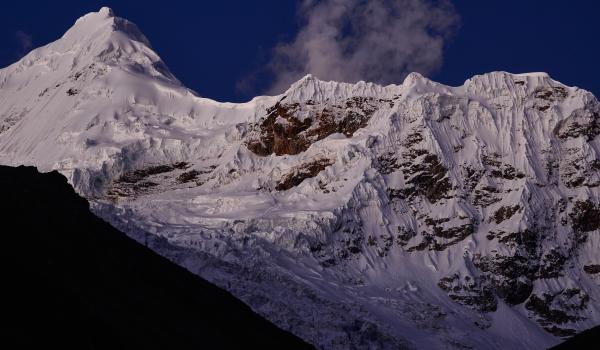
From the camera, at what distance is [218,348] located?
107438mm

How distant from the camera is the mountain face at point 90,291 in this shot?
264 feet

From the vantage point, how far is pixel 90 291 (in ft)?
319

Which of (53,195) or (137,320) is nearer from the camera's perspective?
(137,320)

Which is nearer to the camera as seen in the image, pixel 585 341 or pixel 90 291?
pixel 90 291

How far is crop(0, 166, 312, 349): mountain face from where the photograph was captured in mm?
80438

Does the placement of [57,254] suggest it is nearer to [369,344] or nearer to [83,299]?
[83,299]

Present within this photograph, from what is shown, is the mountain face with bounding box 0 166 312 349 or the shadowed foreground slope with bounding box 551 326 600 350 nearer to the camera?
the mountain face with bounding box 0 166 312 349

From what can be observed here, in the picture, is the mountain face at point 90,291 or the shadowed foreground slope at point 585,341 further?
the shadowed foreground slope at point 585,341

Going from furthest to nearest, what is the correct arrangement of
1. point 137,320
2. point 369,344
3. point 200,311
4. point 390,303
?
1. point 390,303
2. point 369,344
3. point 200,311
4. point 137,320

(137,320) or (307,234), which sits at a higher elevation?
(307,234)

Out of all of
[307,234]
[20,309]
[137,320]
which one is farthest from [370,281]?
[20,309]

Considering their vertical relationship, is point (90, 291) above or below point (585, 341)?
above

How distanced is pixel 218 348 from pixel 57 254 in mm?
16614

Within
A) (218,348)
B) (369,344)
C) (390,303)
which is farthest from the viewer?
(390,303)
